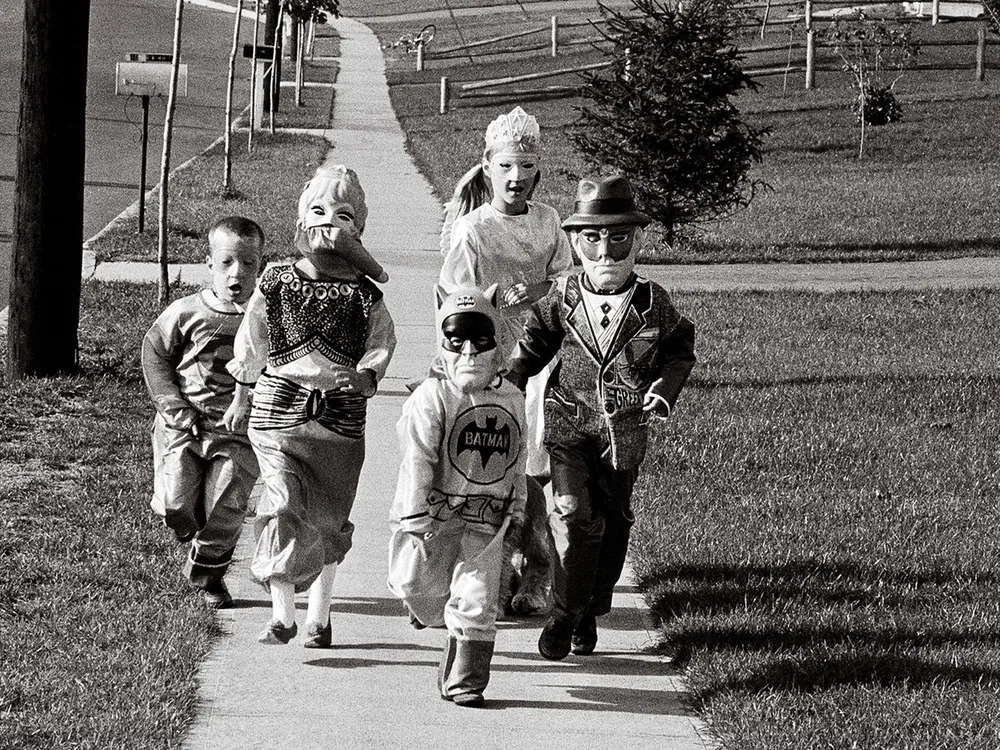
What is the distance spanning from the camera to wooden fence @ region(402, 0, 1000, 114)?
37.1 m

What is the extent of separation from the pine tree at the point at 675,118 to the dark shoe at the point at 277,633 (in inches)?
512

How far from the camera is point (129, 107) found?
3353cm

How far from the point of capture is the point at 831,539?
24.9 ft

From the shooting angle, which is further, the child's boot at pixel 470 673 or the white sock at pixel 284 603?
the white sock at pixel 284 603

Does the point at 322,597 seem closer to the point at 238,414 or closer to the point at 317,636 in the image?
the point at 317,636

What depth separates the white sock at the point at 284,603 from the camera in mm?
5750

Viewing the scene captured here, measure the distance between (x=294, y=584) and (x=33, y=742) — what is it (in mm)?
1140

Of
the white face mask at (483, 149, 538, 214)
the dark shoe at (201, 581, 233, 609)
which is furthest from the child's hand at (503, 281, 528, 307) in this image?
the dark shoe at (201, 581, 233, 609)

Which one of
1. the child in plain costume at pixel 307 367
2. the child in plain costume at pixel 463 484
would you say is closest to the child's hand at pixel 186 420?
the child in plain costume at pixel 307 367

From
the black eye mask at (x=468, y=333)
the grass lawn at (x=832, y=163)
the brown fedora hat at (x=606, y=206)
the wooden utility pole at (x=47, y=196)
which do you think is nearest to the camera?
the black eye mask at (x=468, y=333)

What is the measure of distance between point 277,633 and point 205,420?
1.00 meters

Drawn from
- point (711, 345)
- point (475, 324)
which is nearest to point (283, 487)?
point (475, 324)

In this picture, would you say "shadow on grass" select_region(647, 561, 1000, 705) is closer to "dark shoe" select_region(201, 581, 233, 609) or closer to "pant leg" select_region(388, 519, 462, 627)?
"pant leg" select_region(388, 519, 462, 627)

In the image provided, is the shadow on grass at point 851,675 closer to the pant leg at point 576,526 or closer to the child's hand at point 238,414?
the pant leg at point 576,526
